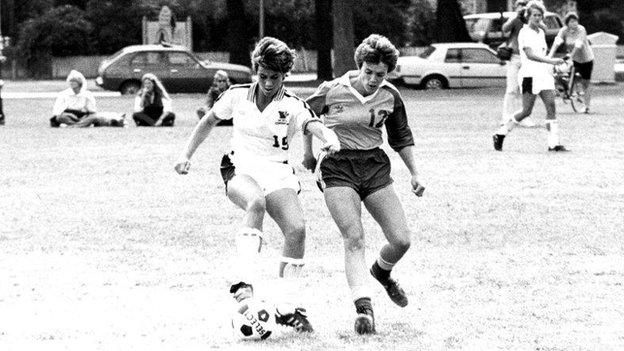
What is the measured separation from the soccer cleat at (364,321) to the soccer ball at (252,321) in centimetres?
45

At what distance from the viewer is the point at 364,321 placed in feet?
25.3

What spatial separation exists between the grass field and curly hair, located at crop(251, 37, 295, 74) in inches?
53.9

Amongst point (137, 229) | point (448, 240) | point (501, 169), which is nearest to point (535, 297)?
point (448, 240)

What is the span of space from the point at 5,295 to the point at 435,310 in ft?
8.44

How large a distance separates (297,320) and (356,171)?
944mm

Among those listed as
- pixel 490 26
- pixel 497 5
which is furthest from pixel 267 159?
pixel 497 5

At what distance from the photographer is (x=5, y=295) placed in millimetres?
9094

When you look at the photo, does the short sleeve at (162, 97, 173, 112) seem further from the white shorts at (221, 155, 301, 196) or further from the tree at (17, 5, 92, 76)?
the tree at (17, 5, 92, 76)

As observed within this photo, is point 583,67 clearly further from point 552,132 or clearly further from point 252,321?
point 252,321

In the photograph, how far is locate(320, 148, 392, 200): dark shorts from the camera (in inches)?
323

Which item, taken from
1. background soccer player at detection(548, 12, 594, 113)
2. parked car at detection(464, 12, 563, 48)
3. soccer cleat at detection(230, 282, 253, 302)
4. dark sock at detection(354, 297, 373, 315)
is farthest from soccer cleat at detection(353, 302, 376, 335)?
parked car at detection(464, 12, 563, 48)

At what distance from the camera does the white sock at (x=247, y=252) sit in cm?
773

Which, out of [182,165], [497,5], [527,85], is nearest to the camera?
[182,165]

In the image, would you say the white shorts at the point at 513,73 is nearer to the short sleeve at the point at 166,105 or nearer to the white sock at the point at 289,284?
the short sleeve at the point at 166,105
